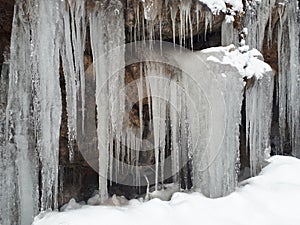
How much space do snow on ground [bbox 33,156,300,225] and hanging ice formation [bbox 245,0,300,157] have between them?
194 centimetres

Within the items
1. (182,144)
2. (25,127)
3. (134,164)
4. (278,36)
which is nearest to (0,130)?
(25,127)

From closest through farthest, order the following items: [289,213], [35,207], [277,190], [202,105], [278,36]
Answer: [289,213] → [277,190] → [202,105] → [35,207] → [278,36]

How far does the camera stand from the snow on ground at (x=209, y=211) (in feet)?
13.8

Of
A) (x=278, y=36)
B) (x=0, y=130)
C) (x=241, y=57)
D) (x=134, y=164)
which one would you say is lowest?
(x=134, y=164)

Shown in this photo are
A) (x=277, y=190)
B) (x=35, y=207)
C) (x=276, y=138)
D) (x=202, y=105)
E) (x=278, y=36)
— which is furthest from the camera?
(x=276, y=138)

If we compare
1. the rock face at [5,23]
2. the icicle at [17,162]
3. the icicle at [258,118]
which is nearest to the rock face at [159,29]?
the rock face at [5,23]

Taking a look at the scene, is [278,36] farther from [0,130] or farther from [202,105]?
[0,130]

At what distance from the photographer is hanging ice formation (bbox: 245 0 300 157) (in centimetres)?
559

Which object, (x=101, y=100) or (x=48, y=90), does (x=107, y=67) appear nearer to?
(x=101, y=100)

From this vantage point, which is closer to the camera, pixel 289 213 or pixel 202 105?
pixel 289 213

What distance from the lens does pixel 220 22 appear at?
17.0ft

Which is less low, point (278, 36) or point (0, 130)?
point (278, 36)

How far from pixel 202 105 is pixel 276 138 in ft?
9.73

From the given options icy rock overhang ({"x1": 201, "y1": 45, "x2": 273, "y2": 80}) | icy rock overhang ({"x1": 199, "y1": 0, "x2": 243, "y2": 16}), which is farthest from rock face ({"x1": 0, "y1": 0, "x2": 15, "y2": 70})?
icy rock overhang ({"x1": 201, "y1": 45, "x2": 273, "y2": 80})
